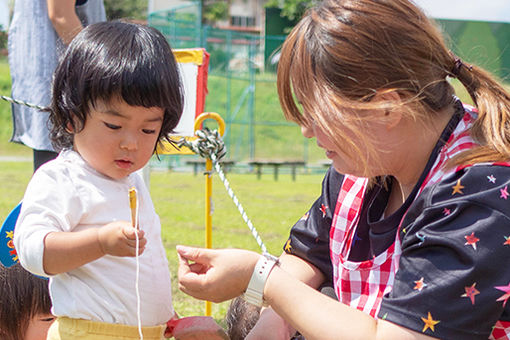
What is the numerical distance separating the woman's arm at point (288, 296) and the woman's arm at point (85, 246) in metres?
0.13

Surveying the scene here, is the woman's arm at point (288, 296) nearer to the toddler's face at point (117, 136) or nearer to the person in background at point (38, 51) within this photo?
the toddler's face at point (117, 136)

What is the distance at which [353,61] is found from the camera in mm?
1387

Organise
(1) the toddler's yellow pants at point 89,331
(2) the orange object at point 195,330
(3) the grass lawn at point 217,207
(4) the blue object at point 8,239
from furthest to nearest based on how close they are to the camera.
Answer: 1. (3) the grass lawn at point 217,207
2. (4) the blue object at point 8,239
3. (2) the orange object at point 195,330
4. (1) the toddler's yellow pants at point 89,331

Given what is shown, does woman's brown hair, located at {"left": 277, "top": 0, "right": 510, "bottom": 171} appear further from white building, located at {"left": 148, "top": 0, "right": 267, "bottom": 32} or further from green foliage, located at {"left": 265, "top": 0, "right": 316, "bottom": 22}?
white building, located at {"left": 148, "top": 0, "right": 267, "bottom": 32}

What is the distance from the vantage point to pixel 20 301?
7.17 ft

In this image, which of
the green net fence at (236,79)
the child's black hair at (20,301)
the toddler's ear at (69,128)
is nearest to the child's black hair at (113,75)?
the toddler's ear at (69,128)

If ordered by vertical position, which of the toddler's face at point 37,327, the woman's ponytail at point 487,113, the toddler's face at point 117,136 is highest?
the woman's ponytail at point 487,113

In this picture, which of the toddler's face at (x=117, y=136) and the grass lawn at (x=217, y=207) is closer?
the toddler's face at (x=117, y=136)

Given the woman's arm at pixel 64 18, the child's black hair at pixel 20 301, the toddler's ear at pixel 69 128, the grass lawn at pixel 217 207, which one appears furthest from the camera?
the grass lawn at pixel 217 207

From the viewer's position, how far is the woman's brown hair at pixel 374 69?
138 centimetres

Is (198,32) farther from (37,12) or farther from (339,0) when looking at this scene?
(339,0)

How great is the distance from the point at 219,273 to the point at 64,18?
1.52 metres

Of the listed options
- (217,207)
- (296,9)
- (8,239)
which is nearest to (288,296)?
(8,239)

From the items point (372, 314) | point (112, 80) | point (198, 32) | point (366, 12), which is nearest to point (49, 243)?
point (112, 80)
